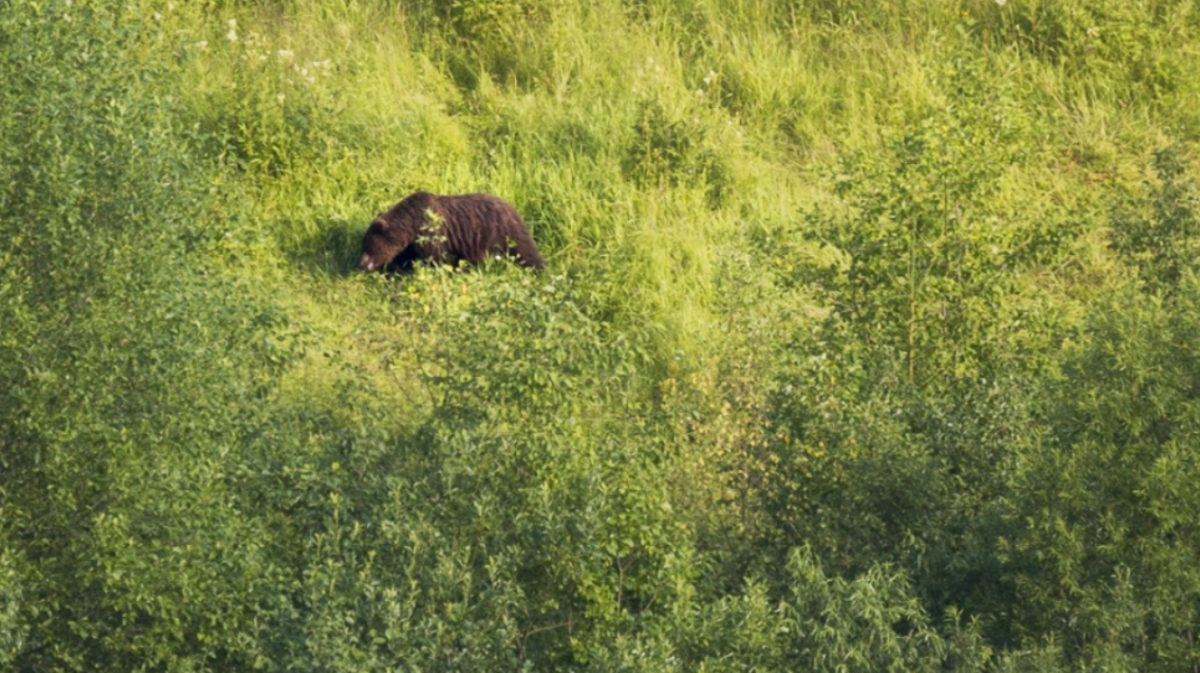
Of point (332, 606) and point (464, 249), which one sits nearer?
point (332, 606)

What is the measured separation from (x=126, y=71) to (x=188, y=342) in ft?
4.39

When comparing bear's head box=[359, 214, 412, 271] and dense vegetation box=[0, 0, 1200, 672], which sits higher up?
dense vegetation box=[0, 0, 1200, 672]

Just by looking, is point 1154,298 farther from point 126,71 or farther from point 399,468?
point 126,71

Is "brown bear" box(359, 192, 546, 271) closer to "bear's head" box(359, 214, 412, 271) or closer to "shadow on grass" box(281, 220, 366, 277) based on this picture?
"bear's head" box(359, 214, 412, 271)

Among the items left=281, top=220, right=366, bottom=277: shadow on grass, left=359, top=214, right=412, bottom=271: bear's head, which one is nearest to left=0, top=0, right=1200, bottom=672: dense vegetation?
left=359, top=214, right=412, bottom=271: bear's head

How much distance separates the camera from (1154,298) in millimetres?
10008

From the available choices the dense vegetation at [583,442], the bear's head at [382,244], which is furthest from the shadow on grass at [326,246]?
the dense vegetation at [583,442]

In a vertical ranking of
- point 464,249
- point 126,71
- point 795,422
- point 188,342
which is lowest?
point 464,249

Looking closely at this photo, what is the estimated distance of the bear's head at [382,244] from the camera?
14117 millimetres

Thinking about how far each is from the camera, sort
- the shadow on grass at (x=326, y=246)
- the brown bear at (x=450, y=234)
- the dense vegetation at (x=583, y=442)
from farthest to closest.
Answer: the shadow on grass at (x=326, y=246) → the brown bear at (x=450, y=234) → the dense vegetation at (x=583, y=442)

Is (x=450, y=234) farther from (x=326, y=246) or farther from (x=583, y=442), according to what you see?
(x=583, y=442)

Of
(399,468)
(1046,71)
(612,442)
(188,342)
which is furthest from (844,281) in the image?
(1046,71)

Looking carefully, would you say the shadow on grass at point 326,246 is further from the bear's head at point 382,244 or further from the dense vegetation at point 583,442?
the dense vegetation at point 583,442

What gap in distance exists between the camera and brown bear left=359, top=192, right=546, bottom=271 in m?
14.1
